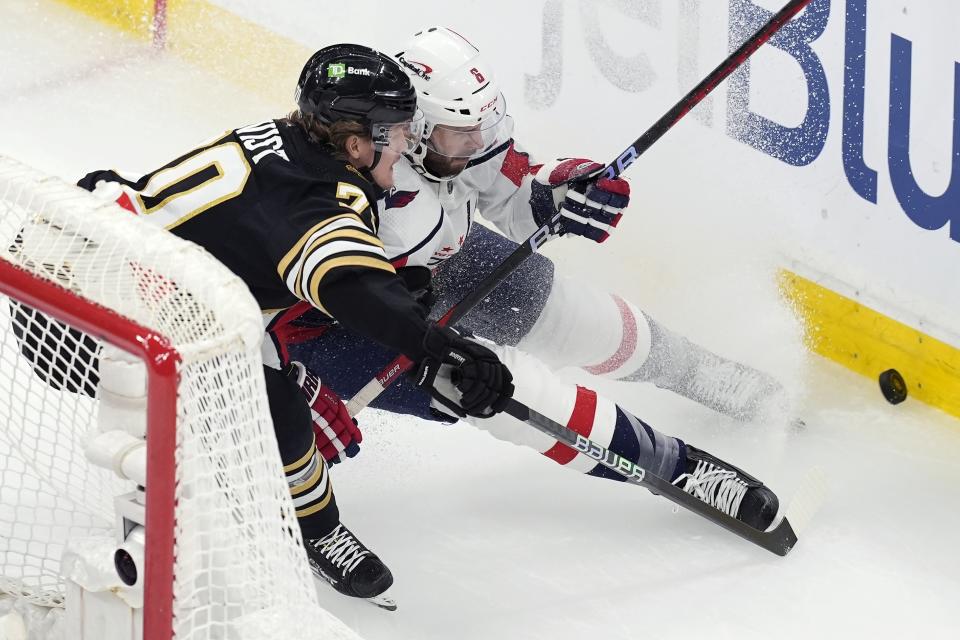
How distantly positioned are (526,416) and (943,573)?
1005 millimetres

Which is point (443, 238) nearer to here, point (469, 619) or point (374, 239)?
point (374, 239)

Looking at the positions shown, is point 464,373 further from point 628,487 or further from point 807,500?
point 807,500

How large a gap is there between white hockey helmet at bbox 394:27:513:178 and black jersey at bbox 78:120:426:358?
0.27m

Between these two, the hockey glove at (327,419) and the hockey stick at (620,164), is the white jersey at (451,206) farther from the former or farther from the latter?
the hockey glove at (327,419)

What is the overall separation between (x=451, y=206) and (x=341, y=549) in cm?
75

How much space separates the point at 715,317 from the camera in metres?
3.63

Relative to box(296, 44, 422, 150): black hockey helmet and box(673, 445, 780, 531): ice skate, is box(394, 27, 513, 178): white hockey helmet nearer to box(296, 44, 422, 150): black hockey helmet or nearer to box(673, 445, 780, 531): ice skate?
box(296, 44, 422, 150): black hockey helmet

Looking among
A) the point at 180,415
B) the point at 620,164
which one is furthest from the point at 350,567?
the point at 180,415

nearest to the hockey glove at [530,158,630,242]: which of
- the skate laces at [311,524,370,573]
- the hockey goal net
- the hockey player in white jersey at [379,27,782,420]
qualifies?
the hockey player in white jersey at [379,27,782,420]

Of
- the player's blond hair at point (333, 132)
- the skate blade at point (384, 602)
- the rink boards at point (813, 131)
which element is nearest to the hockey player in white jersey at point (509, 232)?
the player's blond hair at point (333, 132)

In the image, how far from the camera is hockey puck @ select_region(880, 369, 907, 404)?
3492 millimetres

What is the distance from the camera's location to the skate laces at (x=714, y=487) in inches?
115

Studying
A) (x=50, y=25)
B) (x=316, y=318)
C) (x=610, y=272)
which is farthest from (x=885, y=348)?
(x=50, y=25)

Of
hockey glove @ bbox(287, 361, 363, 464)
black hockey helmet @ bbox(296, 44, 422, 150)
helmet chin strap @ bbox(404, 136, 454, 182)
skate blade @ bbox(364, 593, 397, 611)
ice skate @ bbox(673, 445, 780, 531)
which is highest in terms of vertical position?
black hockey helmet @ bbox(296, 44, 422, 150)
